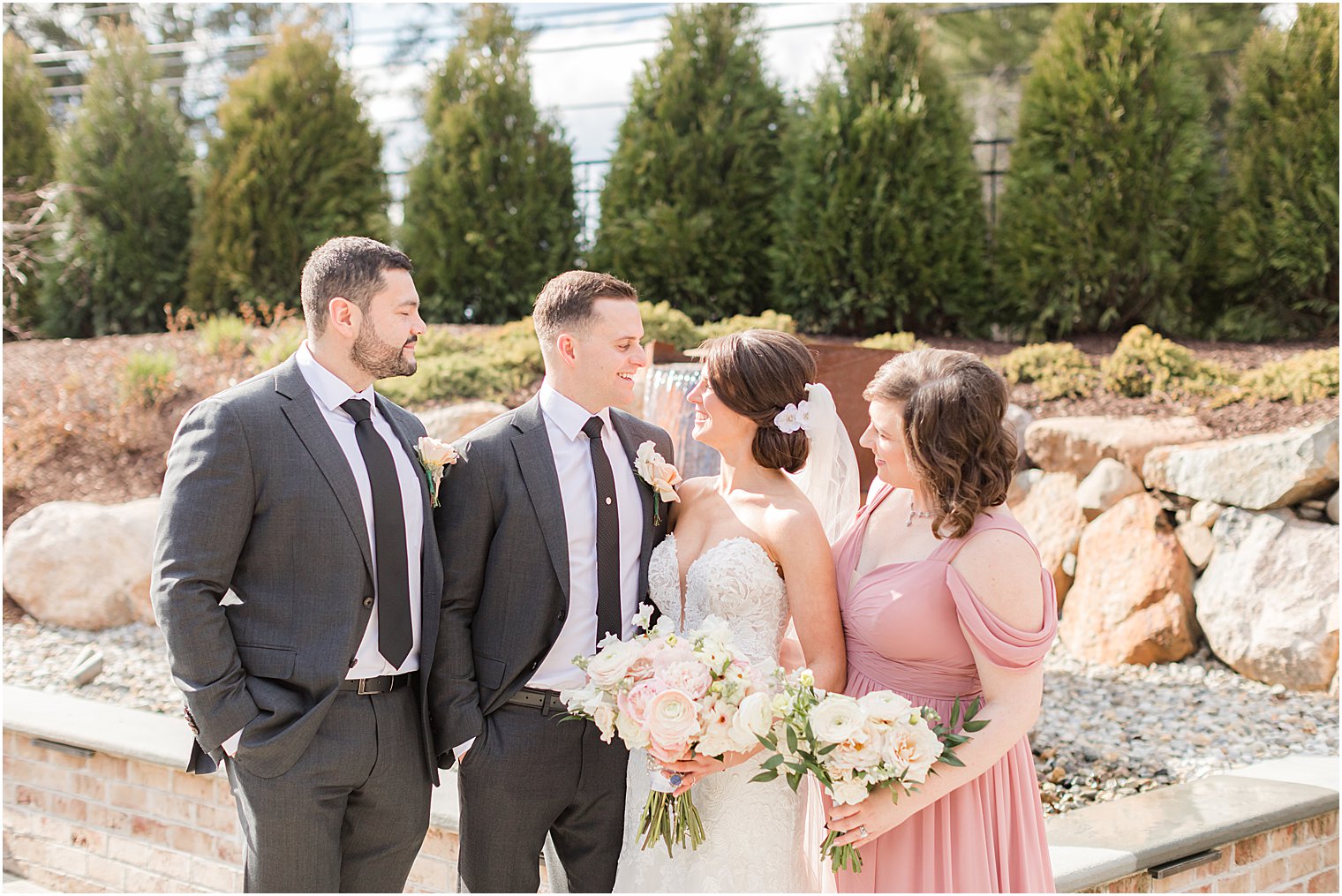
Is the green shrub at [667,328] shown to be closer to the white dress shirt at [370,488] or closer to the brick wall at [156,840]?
the brick wall at [156,840]

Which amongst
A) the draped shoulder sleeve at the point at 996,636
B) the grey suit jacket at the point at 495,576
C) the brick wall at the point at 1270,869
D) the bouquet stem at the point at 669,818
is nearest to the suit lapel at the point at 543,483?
the grey suit jacket at the point at 495,576

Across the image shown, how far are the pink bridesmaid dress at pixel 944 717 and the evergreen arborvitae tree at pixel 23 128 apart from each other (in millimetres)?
13580

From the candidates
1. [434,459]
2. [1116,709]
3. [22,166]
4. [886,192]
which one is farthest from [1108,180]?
[22,166]

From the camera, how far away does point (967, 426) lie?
8.27 ft

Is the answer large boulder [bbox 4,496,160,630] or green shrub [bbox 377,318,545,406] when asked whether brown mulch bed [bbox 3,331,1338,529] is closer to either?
large boulder [bbox 4,496,160,630]

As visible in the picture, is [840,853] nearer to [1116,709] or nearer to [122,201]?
[1116,709]

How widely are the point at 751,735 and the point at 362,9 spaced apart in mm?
18638

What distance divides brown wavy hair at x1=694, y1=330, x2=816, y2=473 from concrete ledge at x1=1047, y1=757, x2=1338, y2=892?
170 centimetres

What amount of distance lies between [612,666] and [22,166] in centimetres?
1371

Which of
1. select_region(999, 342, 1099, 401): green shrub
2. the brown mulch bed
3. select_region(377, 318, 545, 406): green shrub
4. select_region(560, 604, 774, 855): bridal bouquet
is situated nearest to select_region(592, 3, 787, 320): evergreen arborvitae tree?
select_region(377, 318, 545, 406): green shrub

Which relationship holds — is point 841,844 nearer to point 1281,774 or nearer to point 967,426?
point 967,426

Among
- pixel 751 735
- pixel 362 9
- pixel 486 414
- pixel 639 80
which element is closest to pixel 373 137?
pixel 639 80

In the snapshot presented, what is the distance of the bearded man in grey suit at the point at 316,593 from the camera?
256cm

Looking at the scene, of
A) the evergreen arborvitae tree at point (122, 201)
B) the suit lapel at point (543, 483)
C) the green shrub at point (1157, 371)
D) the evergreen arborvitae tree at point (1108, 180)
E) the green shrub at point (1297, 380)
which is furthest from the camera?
the evergreen arborvitae tree at point (122, 201)
